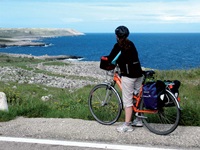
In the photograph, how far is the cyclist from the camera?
18.9ft

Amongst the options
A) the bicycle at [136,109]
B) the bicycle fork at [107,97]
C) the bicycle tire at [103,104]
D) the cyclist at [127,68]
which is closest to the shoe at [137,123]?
the cyclist at [127,68]

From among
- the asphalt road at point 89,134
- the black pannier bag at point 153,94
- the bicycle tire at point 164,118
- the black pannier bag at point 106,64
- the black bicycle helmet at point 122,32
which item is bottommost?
the asphalt road at point 89,134

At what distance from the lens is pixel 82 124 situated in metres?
6.30

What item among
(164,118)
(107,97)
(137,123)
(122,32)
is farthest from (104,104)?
(122,32)

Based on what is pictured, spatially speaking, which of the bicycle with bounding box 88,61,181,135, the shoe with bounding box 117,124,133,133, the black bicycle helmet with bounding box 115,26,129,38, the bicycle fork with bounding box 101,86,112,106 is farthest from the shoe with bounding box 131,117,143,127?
the black bicycle helmet with bounding box 115,26,129,38

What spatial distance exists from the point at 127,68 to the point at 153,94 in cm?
67

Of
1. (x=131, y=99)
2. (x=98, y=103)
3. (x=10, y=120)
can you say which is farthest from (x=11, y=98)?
(x=131, y=99)

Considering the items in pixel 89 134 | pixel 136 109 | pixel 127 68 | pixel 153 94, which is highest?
pixel 127 68

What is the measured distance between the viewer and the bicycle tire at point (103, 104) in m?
6.48

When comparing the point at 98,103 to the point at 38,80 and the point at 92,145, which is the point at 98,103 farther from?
the point at 38,80

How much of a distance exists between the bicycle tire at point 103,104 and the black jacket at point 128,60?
66 cm

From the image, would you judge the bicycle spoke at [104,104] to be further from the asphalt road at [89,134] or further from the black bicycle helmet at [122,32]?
the black bicycle helmet at [122,32]

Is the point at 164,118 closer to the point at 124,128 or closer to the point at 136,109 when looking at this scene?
the point at 136,109

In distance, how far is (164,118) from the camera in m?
6.08
